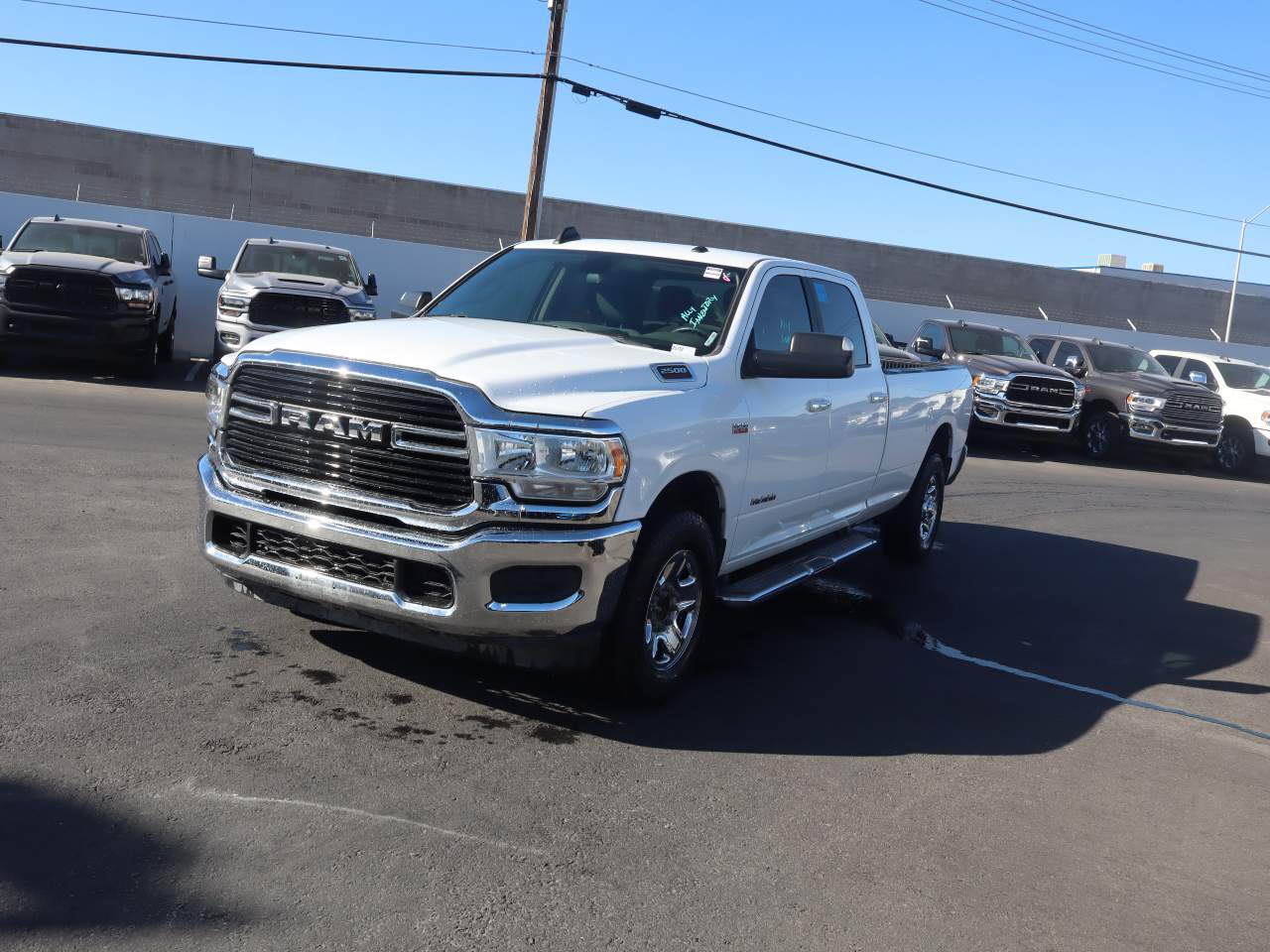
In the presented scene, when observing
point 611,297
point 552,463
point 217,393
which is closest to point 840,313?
point 611,297

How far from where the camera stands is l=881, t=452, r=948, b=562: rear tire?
8.72 m

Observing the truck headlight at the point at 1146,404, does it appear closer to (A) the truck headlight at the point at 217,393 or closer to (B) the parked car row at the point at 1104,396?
(B) the parked car row at the point at 1104,396

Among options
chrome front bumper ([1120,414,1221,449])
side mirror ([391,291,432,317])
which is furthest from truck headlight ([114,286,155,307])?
chrome front bumper ([1120,414,1221,449])

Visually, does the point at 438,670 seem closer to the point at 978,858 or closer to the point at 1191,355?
the point at 978,858

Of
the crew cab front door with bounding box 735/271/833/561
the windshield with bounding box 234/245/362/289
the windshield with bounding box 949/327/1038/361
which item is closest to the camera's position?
the crew cab front door with bounding box 735/271/833/561

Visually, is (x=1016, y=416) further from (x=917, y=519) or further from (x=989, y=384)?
(x=917, y=519)

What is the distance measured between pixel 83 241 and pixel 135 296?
180cm

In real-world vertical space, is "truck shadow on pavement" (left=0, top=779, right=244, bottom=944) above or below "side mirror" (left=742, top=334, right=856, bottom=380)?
below

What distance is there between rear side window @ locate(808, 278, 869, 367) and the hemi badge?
189 centimetres

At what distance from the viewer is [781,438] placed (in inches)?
229

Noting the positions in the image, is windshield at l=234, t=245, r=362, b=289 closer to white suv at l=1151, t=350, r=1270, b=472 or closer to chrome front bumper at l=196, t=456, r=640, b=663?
chrome front bumper at l=196, t=456, r=640, b=663

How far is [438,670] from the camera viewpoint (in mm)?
5207

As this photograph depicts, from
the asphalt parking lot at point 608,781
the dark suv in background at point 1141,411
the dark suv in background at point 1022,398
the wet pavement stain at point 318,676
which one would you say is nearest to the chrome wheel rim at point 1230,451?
the dark suv in background at point 1141,411

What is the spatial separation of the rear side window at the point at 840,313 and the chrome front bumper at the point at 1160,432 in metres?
13.3
